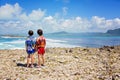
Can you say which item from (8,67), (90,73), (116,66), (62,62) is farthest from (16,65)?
(116,66)

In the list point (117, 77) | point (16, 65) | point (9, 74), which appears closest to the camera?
point (117, 77)

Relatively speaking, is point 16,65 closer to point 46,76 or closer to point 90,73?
point 46,76

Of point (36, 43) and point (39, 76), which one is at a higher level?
point (36, 43)

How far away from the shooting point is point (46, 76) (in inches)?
463

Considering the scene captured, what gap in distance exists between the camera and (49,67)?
1391 cm

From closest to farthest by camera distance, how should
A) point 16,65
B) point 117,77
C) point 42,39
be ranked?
point 117,77
point 42,39
point 16,65

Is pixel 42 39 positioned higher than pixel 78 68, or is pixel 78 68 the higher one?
pixel 42 39

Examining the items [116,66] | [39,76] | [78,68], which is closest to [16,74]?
[39,76]


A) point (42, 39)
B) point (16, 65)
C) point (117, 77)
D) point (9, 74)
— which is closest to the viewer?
point (117, 77)

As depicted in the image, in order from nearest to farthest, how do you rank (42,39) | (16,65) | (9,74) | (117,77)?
(117,77) < (9,74) < (42,39) < (16,65)

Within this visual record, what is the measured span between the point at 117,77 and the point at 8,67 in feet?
22.3

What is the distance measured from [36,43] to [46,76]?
8.60 ft

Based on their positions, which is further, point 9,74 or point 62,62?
point 62,62

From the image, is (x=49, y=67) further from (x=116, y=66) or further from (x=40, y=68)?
(x=116, y=66)
